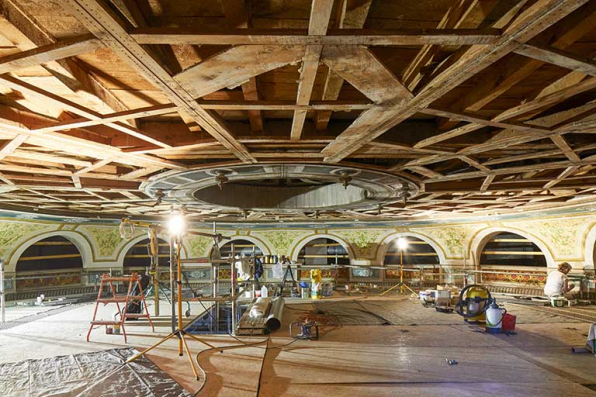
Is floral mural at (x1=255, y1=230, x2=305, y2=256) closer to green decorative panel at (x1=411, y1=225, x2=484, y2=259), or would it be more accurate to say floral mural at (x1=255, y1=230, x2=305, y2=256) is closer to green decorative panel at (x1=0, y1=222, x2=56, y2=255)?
green decorative panel at (x1=411, y1=225, x2=484, y2=259)

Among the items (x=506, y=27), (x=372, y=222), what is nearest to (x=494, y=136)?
(x=506, y=27)

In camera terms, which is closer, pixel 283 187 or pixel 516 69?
pixel 516 69

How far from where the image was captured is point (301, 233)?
727 inches

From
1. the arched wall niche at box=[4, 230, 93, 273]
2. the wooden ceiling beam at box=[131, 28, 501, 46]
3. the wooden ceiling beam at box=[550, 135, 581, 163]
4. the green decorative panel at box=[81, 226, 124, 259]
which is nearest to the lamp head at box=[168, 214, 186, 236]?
the wooden ceiling beam at box=[131, 28, 501, 46]

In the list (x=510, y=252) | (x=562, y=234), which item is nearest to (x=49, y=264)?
(x=510, y=252)

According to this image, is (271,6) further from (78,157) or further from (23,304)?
(23,304)

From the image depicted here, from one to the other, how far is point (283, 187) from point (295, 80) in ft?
22.3

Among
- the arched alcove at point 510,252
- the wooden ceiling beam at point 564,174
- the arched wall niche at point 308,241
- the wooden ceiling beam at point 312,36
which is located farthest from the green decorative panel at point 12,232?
the arched alcove at point 510,252

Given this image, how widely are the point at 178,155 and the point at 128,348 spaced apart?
3.94 m

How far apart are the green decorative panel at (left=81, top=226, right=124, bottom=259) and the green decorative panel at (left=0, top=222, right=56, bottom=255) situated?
2175 mm

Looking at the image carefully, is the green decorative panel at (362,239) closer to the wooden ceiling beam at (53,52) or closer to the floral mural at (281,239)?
the floral mural at (281,239)

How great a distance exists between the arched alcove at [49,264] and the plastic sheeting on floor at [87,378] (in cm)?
990

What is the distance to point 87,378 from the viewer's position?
16.9 feet

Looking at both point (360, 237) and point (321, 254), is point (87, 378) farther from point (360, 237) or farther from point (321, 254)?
point (321, 254)
